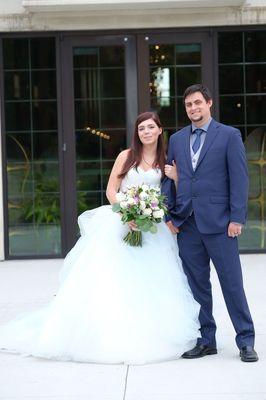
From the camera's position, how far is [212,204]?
522 centimetres

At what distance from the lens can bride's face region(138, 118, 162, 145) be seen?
559cm

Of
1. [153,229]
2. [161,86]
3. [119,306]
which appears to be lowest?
[119,306]

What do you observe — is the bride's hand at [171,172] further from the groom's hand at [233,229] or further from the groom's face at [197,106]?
the groom's hand at [233,229]

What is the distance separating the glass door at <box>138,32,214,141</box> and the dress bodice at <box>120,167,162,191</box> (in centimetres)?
434

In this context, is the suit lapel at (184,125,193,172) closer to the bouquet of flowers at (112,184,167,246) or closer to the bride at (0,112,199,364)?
the bride at (0,112,199,364)

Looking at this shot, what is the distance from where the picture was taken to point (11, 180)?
10.0 meters

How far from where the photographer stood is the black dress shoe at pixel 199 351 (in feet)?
17.6

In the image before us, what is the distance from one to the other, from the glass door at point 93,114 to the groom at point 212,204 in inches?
180

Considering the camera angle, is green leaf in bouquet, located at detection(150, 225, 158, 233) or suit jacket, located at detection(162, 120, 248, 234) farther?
green leaf in bouquet, located at detection(150, 225, 158, 233)

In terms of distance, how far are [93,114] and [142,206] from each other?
4.77 metres

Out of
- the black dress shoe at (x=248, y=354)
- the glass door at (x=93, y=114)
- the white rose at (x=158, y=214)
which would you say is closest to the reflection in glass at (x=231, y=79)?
the glass door at (x=93, y=114)

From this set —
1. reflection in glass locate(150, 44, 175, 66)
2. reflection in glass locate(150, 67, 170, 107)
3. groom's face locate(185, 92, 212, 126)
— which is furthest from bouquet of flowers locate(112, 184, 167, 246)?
reflection in glass locate(150, 44, 175, 66)

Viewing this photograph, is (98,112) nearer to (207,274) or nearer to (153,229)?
(153,229)

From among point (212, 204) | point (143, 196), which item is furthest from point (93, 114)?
point (212, 204)
